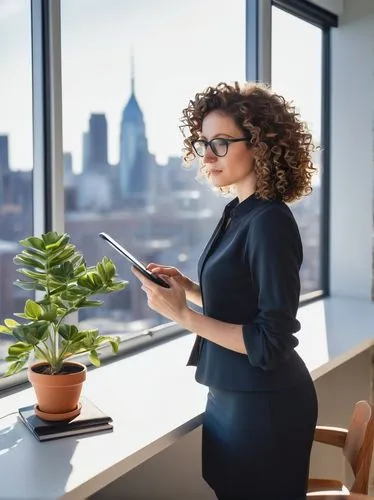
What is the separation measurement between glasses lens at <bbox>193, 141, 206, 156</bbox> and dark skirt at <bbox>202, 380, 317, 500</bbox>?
553 mm

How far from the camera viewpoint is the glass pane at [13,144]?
5.75 feet

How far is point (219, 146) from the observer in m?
1.46

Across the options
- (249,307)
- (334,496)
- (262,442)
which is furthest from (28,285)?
Answer: (334,496)

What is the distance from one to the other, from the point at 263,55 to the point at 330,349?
1.23 m

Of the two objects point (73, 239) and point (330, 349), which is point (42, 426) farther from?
point (330, 349)

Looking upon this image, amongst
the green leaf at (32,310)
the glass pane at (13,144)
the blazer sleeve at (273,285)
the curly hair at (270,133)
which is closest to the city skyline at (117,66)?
the glass pane at (13,144)

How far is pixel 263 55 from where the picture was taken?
8.86ft

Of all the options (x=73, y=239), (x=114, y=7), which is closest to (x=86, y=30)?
(x=114, y=7)

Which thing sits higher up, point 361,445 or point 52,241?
point 52,241

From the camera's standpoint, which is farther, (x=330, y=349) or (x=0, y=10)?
(x=330, y=349)

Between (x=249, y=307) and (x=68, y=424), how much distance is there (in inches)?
18.6

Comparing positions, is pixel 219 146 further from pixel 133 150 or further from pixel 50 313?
pixel 133 150

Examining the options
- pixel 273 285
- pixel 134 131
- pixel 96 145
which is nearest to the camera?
pixel 273 285

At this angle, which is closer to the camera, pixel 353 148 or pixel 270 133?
pixel 270 133
